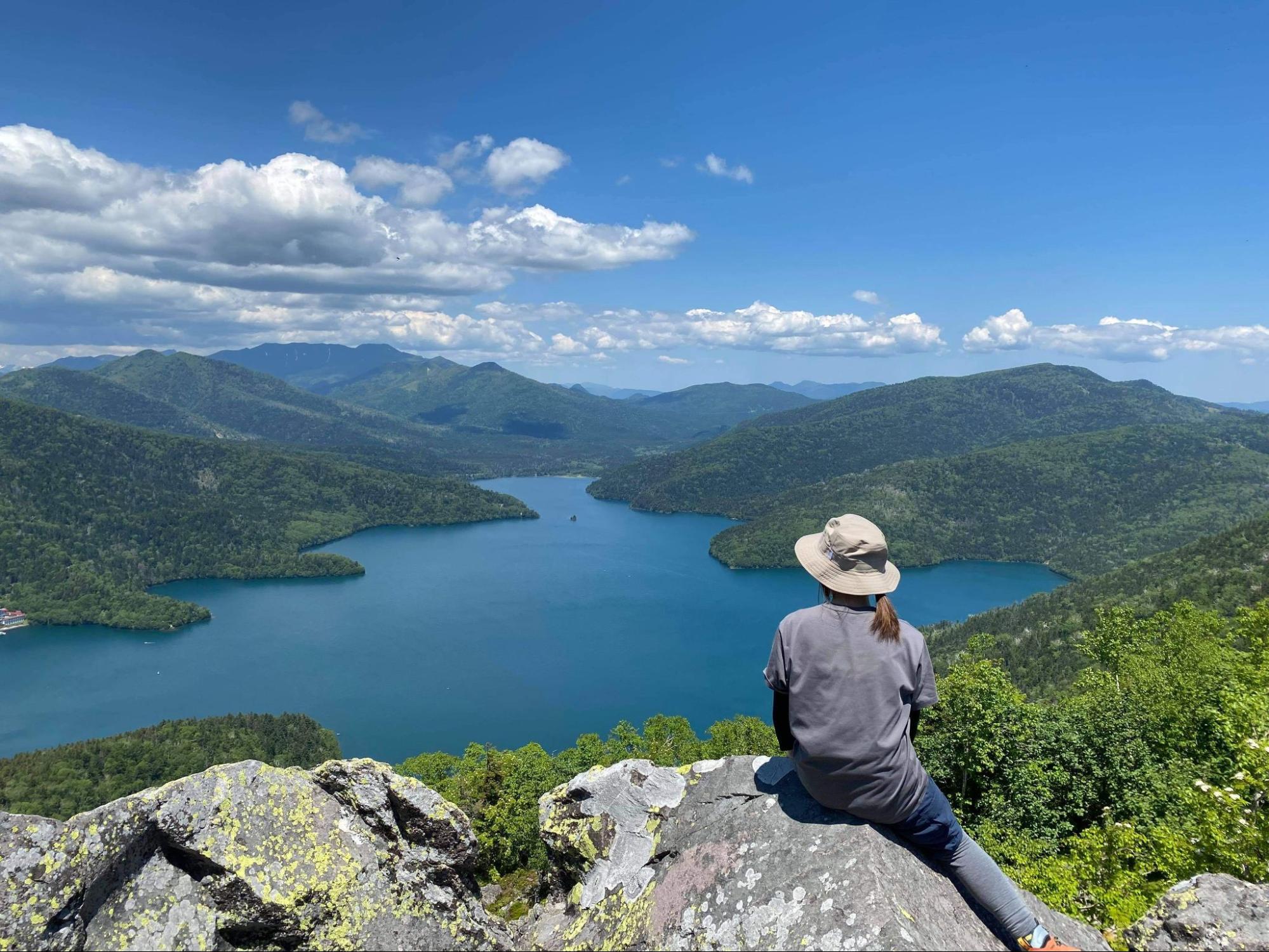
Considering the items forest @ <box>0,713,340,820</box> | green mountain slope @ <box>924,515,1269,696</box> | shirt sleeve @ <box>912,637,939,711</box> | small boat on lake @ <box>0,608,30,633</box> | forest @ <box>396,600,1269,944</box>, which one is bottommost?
small boat on lake @ <box>0,608,30,633</box>

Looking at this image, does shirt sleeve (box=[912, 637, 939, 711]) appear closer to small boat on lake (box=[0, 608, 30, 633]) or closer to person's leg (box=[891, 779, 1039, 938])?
person's leg (box=[891, 779, 1039, 938])

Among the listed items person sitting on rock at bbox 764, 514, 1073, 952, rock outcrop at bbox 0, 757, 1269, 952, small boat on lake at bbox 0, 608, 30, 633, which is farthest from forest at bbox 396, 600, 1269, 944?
small boat on lake at bbox 0, 608, 30, 633

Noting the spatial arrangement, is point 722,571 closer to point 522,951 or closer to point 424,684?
point 424,684

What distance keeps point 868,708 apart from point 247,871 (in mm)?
6138

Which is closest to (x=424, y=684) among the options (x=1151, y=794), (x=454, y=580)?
(x=454, y=580)

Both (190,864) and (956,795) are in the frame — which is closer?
(190,864)

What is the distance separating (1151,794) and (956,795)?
422 centimetres

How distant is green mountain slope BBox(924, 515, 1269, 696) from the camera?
70375mm

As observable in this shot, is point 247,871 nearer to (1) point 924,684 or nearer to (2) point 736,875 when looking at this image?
(2) point 736,875

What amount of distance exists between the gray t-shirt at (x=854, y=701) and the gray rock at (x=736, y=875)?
49 cm

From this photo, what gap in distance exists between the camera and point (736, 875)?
5820 mm

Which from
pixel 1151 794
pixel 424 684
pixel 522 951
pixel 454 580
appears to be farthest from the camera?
pixel 454 580

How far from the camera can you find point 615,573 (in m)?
179

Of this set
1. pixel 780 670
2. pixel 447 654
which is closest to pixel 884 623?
pixel 780 670
